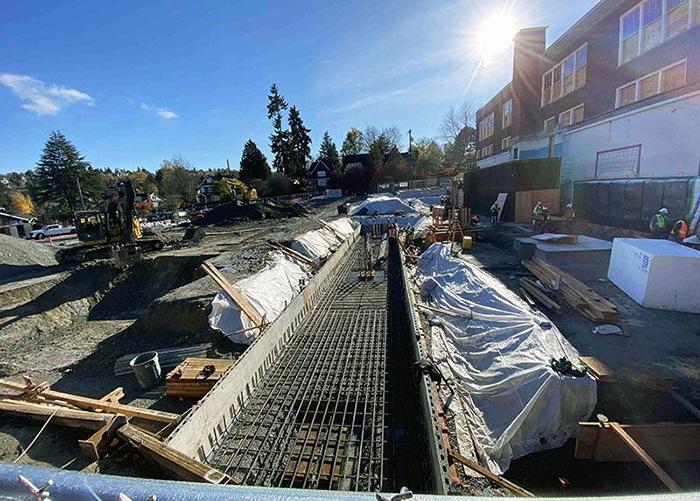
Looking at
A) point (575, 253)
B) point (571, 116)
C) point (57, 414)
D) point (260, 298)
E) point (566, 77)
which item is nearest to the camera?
point (57, 414)

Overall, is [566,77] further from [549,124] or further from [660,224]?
[660,224]

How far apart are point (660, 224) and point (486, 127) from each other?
26285 millimetres

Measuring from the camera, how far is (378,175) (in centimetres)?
5066

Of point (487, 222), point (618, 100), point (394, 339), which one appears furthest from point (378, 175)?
point (394, 339)

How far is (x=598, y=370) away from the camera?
15.0 ft

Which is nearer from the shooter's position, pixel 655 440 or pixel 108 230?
pixel 655 440

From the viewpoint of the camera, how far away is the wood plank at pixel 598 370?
14.7ft

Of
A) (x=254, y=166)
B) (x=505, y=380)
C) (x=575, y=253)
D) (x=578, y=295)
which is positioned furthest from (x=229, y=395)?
(x=254, y=166)

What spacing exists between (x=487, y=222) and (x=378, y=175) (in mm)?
33219

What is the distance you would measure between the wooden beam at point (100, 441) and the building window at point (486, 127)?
33.7m

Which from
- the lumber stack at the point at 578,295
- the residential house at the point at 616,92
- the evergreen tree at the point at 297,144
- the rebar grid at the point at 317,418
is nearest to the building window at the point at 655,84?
the residential house at the point at 616,92

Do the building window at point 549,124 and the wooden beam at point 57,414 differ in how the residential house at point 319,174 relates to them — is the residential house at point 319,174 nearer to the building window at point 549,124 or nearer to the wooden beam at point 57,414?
the building window at point 549,124

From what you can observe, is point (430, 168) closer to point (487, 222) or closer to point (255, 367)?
point (487, 222)

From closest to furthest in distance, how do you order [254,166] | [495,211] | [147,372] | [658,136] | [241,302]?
[147,372] < [241,302] < [658,136] < [495,211] < [254,166]
